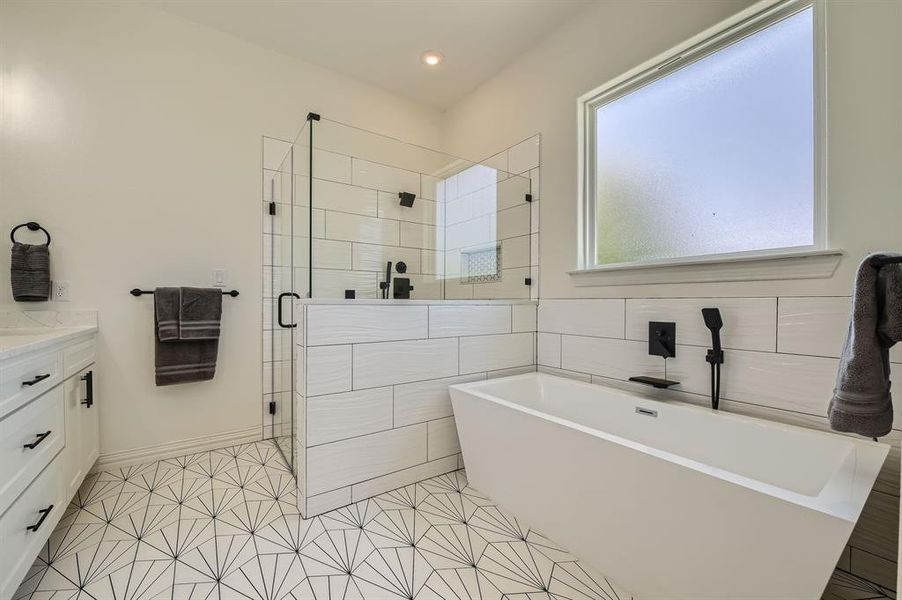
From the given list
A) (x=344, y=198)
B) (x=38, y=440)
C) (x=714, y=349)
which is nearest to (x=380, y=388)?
(x=344, y=198)

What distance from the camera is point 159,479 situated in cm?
205

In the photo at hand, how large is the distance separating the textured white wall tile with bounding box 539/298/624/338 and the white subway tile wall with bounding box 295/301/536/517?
1.24ft

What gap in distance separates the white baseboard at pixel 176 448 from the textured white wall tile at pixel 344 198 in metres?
1.63

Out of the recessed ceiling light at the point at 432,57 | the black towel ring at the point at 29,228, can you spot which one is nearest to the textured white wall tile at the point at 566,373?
the recessed ceiling light at the point at 432,57

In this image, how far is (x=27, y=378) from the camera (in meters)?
1.22

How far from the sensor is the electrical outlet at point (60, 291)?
2.03 metres

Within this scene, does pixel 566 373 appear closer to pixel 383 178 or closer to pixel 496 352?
pixel 496 352

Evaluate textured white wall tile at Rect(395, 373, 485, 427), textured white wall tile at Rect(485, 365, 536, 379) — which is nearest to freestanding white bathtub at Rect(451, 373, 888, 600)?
textured white wall tile at Rect(395, 373, 485, 427)

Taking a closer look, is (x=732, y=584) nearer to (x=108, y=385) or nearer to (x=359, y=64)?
(x=108, y=385)

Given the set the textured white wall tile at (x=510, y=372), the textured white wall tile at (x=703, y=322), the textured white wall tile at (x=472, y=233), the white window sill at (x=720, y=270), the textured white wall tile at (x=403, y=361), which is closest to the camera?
the white window sill at (x=720, y=270)

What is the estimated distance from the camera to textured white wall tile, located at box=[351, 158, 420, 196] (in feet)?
7.27

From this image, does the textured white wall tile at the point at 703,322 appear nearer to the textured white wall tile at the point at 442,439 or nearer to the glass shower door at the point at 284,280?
the textured white wall tile at the point at 442,439

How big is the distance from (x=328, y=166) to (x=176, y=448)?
1.95 meters

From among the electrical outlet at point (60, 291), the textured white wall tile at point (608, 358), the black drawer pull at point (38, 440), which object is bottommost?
the black drawer pull at point (38, 440)
